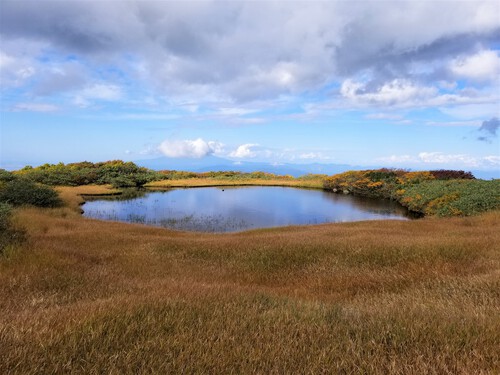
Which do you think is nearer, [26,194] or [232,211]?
[26,194]

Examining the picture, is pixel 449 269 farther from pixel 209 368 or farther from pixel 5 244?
pixel 5 244

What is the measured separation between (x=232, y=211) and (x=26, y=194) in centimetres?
2150

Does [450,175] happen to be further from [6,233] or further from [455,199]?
[6,233]

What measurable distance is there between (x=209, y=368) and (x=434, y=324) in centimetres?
286

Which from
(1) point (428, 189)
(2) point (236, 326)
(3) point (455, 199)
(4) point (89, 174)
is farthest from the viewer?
(4) point (89, 174)

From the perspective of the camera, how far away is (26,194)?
32.8 meters

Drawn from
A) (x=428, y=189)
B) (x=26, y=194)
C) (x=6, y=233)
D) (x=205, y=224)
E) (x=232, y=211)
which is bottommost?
(x=205, y=224)

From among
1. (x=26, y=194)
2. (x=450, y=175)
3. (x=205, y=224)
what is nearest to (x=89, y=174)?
(x=26, y=194)

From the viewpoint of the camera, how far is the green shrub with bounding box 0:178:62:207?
31.8m

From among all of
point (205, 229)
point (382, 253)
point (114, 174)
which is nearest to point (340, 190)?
point (205, 229)

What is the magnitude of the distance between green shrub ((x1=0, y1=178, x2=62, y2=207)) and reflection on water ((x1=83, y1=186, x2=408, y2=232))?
13.3 ft

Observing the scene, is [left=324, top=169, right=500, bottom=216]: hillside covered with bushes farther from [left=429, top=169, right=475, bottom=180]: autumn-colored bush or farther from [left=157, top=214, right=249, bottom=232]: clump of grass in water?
[left=157, top=214, right=249, bottom=232]: clump of grass in water

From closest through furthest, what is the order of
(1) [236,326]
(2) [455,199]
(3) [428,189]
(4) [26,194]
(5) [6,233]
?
(1) [236,326]
(5) [6,233]
(4) [26,194]
(2) [455,199]
(3) [428,189]

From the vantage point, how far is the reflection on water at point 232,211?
32.9 metres
